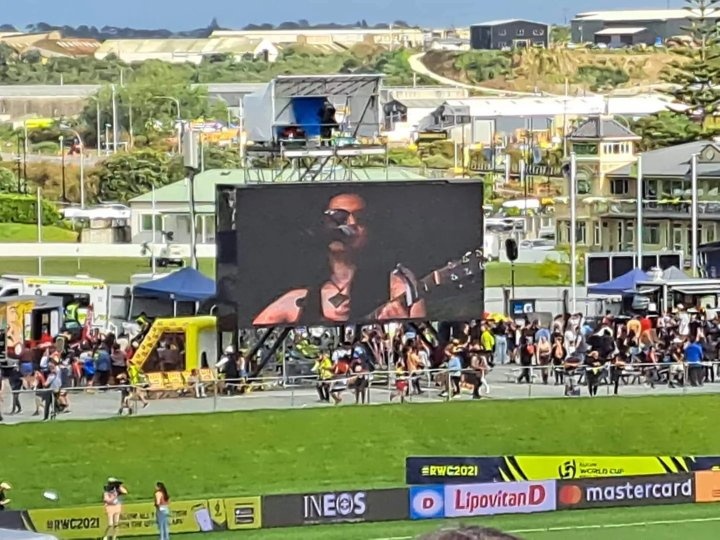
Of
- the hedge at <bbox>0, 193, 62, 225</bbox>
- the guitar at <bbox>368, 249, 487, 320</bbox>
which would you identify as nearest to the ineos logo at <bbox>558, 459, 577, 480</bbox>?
the guitar at <bbox>368, 249, 487, 320</bbox>

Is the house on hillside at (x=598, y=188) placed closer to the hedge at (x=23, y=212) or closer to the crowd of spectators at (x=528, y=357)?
the hedge at (x=23, y=212)

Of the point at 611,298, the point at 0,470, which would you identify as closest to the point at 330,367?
the point at 0,470

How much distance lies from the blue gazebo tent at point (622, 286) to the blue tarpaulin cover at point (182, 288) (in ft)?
31.3

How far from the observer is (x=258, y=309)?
34031 millimetres

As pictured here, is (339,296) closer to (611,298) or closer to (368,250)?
(368,250)

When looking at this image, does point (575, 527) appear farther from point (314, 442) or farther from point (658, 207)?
point (658, 207)

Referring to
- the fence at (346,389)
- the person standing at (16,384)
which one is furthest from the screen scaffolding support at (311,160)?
the person standing at (16,384)

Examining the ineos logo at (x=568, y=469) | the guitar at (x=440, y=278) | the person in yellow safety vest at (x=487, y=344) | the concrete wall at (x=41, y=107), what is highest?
the concrete wall at (x=41, y=107)

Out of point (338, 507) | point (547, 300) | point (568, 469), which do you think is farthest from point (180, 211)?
point (338, 507)

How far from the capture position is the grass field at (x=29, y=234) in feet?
283

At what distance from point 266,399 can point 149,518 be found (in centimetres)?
790

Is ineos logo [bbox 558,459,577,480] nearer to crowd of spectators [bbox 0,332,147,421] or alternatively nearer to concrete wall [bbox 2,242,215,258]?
crowd of spectators [bbox 0,332,147,421]

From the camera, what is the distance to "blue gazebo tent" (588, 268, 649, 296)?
43281mm

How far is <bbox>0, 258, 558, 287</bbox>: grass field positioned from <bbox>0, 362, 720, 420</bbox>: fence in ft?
102
